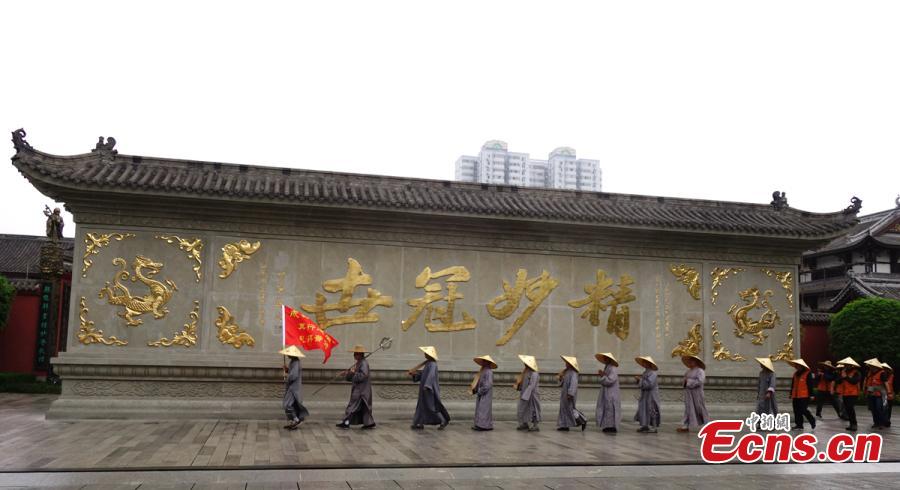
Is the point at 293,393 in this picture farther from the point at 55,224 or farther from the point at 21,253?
the point at 21,253

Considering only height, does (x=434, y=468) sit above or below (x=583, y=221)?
below

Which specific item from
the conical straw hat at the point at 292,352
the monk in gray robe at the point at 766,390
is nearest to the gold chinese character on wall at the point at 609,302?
the monk in gray robe at the point at 766,390

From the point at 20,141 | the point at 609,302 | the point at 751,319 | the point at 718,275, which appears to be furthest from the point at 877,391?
the point at 20,141

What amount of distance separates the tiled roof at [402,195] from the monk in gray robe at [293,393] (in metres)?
2.88

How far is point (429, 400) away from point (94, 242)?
6590 millimetres

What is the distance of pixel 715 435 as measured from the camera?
9.55m

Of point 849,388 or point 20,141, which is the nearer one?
point 20,141

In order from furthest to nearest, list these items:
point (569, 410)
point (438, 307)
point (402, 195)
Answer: point (402, 195) → point (438, 307) → point (569, 410)

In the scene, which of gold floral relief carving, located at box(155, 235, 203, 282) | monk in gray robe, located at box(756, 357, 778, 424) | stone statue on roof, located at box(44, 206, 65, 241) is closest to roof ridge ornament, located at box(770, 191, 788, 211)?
monk in gray robe, located at box(756, 357, 778, 424)

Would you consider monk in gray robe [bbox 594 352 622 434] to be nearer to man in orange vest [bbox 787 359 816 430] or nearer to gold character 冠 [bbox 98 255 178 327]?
man in orange vest [bbox 787 359 816 430]

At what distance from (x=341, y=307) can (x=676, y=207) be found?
25.6ft

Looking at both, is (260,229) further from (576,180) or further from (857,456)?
(576,180)

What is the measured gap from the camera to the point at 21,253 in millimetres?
29031

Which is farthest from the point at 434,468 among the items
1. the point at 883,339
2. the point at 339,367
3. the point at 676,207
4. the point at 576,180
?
the point at 576,180
